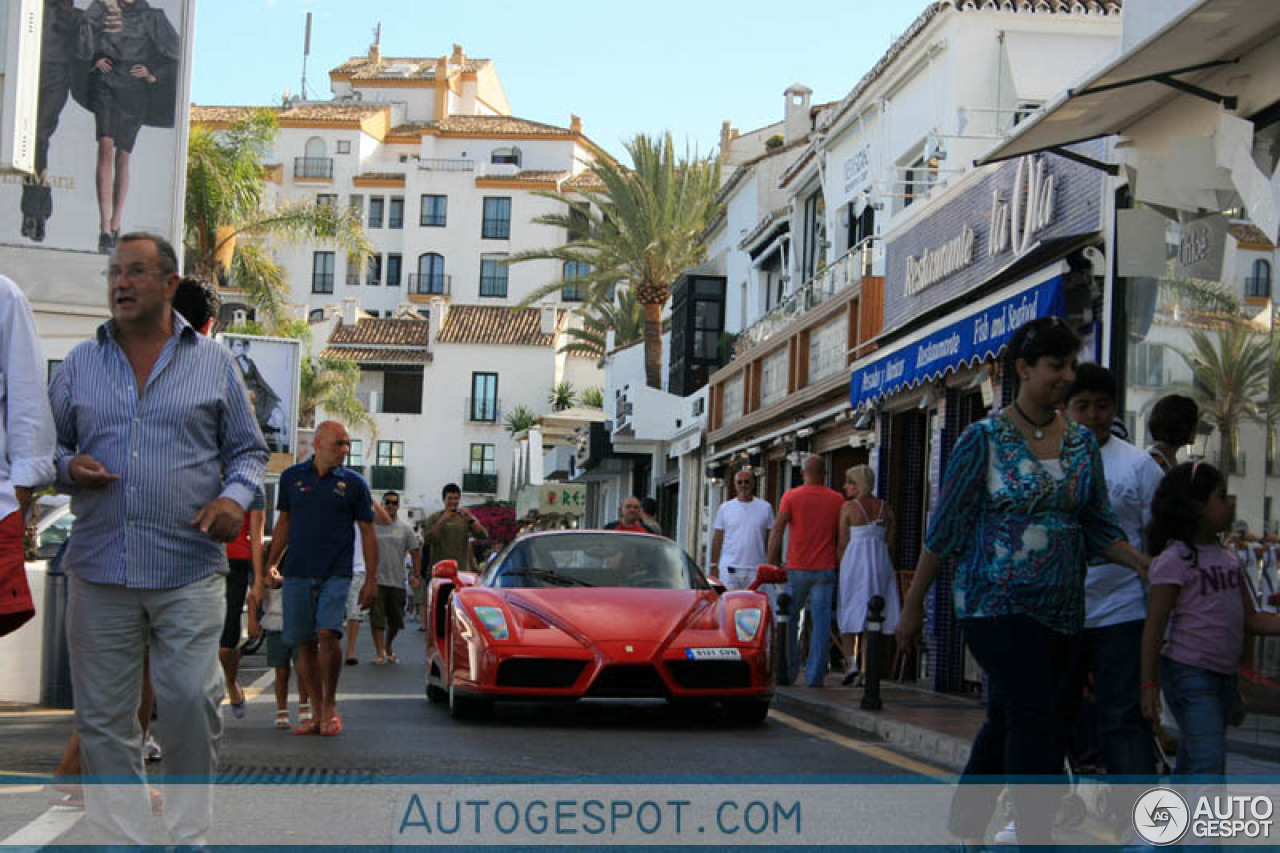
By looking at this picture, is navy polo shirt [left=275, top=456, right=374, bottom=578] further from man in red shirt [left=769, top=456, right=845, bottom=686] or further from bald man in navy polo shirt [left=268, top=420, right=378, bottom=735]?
man in red shirt [left=769, top=456, right=845, bottom=686]

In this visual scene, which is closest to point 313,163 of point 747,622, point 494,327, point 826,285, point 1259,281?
point 494,327

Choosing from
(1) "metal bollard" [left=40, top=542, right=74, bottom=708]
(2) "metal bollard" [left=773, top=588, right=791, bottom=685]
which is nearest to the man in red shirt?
(2) "metal bollard" [left=773, top=588, right=791, bottom=685]

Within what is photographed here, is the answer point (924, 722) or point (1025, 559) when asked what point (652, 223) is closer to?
point (924, 722)

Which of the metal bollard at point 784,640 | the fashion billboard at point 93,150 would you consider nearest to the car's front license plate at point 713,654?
the metal bollard at point 784,640

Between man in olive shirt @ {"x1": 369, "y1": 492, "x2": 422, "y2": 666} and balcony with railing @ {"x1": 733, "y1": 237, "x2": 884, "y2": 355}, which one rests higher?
balcony with railing @ {"x1": 733, "y1": 237, "x2": 884, "y2": 355}

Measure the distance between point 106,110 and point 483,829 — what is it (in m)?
15.8

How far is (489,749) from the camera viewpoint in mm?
9516

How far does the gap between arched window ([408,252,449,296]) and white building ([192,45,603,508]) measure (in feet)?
0.24

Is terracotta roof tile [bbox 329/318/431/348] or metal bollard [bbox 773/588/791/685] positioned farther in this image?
terracotta roof tile [bbox 329/318/431/348]

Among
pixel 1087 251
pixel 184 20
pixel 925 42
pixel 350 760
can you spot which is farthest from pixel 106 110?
pixel 350 760

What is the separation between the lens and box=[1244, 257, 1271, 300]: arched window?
32.9 ft

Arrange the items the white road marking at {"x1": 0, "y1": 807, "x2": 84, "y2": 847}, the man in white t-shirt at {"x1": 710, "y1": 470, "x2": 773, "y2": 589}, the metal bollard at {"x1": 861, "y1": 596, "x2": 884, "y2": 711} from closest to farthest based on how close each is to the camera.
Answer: the white road marking at {"x1": 0, "y1": 807, "x2": 84, "y2": 847} → the metal bollard at {"x1": 861, "y1": 596, "x2": 884, "y2": 711} → the man in white t-shirt at {"x1": 710, "y1": 470, "x2": 773, "y2": 589}

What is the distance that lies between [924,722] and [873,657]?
1285 millimetres

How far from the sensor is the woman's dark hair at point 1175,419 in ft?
23.1
